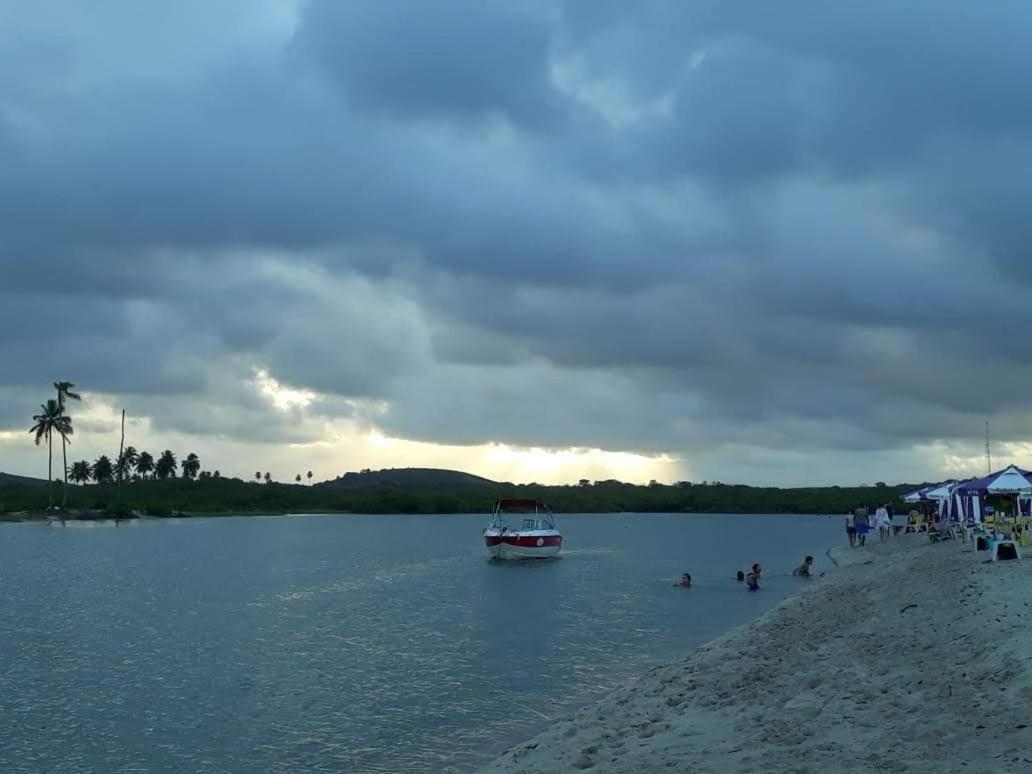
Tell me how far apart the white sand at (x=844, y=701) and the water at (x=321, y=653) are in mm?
3221

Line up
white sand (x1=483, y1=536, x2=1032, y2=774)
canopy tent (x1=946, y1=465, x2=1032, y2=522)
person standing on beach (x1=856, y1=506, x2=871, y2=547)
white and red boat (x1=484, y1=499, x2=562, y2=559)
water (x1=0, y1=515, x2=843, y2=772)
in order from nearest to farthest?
white sand (x1=483, y1=536, x2=1032, y2=774) → water (x1=0, y1=515, x2=843, y2=772) → canopy tent (x1=946, y1=465, x2=1032, y2=522) → person standing on beach (x1=856, y1=506, x2=871, y2=547) → white and red boat (x1=484, y1=499, x2=562, y2=559)

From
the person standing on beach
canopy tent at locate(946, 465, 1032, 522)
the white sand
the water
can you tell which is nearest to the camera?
the white sand

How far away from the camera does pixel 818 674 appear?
685 inches

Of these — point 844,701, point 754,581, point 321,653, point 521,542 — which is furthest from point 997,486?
point 521,542

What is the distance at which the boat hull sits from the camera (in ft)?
243

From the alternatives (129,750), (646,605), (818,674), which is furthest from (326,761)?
(646,605)

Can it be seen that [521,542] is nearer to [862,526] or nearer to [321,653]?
[862,526]

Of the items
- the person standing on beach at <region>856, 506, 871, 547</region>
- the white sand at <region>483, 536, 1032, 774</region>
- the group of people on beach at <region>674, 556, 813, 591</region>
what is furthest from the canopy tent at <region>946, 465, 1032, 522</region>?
the person standing on beach at <region>856, 506, 871, 547</region>

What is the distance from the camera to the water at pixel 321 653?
20.0 meters

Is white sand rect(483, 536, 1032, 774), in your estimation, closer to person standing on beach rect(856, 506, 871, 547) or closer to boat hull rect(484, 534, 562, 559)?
person standing on beach rect(856, 506, 871, 547)

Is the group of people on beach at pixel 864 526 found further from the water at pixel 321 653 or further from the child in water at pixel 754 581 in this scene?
the child in water at pixel 754 581

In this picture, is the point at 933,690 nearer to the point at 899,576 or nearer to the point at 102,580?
the point at 899,576

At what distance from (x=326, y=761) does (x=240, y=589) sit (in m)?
38.1

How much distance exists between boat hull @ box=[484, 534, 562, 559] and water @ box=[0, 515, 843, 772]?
3178 millimetres
